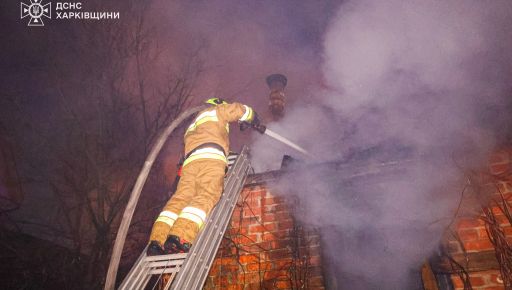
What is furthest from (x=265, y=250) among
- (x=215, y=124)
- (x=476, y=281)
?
(x=476, y=281)

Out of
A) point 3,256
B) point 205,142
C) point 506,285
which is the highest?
point 205,142

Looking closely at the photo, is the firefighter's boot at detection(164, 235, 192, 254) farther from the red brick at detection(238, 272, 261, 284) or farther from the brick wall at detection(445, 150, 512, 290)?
the brick wall at detection(445, 150, 512, 290)

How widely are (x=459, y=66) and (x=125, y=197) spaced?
7.83 m

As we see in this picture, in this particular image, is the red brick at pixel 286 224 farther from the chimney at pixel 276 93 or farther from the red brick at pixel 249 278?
the chimney at pixel 276 93

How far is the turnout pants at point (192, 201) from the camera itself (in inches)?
105

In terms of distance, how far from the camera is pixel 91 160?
778 cm

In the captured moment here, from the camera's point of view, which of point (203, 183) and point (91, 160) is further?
point (91, 160)

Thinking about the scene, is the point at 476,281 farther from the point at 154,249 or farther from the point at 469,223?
the point at 154,249

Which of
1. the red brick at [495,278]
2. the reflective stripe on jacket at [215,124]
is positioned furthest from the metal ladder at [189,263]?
the red brick at [495,278]

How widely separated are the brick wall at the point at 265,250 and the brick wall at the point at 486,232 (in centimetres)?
160

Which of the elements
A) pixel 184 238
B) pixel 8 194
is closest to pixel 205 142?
pixel 184 238

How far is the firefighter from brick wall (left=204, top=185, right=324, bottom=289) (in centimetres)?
124

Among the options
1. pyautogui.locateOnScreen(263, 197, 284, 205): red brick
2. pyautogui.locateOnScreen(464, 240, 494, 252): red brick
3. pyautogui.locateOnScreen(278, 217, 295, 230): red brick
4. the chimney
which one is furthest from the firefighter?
the chimney

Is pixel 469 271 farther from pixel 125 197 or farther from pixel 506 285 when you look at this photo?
pixel 125 197
